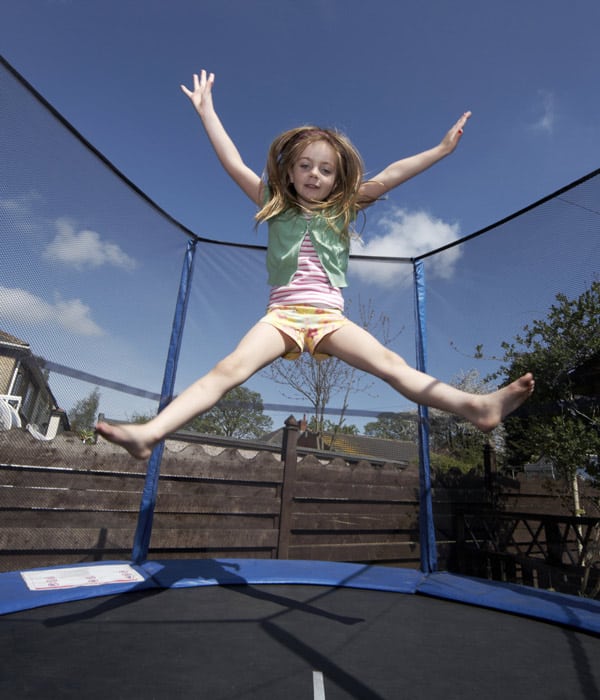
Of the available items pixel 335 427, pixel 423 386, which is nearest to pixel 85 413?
pixel 335 427

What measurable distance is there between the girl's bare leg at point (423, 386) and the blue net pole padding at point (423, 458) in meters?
1.45

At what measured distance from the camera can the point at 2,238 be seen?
5.27ft

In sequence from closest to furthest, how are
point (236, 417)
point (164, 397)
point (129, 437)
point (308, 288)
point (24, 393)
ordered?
point (129, 437)
point (308, 288)
point (24, 393)
point (164, 397)
point (236, 417)

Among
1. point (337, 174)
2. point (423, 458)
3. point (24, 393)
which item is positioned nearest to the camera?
point (337, 174)

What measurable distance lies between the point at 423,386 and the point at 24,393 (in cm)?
142

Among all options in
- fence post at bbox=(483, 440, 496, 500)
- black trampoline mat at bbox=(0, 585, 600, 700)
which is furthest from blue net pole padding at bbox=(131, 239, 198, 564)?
fence post at bbox=(483, 440, 496, 500)

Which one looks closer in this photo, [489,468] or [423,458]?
[423,458]

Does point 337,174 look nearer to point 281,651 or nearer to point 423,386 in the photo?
point 423,386

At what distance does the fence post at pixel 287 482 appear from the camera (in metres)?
2.74

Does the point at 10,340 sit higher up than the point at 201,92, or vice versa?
the point at 201,92

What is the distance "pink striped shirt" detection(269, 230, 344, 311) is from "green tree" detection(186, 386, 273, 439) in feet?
4.92

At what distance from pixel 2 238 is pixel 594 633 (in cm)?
214

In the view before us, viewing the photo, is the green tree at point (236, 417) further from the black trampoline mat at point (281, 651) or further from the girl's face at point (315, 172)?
the girl's face at point (315, 172)

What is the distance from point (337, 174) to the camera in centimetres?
129
